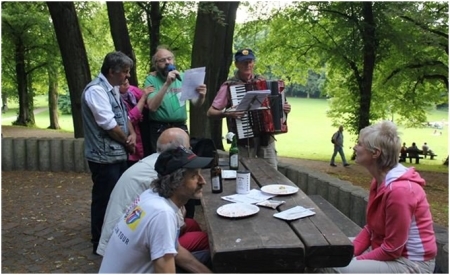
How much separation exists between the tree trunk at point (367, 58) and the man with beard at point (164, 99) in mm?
11427

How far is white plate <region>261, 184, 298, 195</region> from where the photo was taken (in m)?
3.29

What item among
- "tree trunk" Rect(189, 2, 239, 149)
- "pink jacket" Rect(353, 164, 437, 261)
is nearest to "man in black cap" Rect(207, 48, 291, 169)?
"pink jacket" Rect(353, 164, 437, 261)

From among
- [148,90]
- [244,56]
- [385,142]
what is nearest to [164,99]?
[148,90]

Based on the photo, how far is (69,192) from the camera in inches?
253

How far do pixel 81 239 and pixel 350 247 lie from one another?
3017mm

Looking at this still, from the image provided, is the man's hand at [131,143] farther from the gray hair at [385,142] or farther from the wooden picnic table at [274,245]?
the gray hair at [385,142]

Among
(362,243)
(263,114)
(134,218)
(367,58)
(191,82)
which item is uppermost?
(367,58)

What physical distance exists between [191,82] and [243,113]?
2.05ft

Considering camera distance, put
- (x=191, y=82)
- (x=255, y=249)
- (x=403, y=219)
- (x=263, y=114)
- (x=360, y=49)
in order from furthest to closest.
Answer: (x=360, y=49) < (x=263, y=114) < (x=191, y=82) < (x=403, y=219) < (x=255, y=249)

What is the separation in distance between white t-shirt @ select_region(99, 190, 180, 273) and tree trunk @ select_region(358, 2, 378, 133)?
1367cm

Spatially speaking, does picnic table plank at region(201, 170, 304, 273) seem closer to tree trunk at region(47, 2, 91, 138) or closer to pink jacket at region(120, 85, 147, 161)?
pink jacket at region(120, 85, 147, 161)

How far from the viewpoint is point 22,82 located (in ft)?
73.2

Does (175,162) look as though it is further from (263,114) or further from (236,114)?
(263,114)

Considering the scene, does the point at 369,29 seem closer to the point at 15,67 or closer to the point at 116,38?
the point at 116,38
